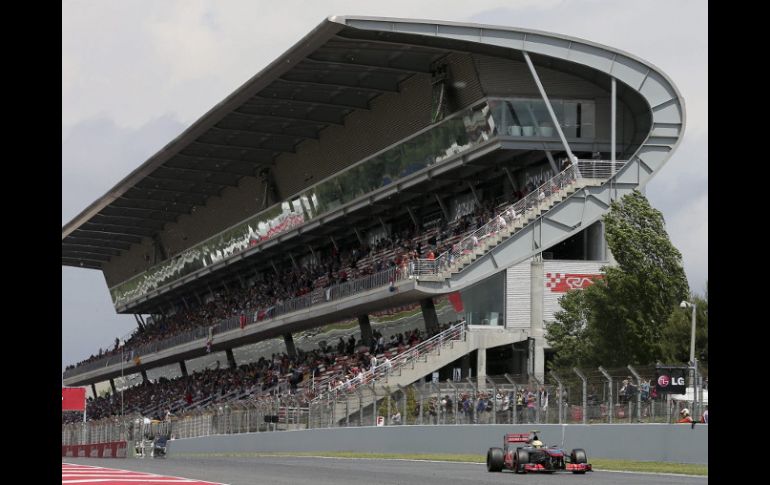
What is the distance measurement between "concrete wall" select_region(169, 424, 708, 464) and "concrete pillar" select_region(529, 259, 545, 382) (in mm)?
8995

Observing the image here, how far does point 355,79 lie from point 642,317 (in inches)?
596

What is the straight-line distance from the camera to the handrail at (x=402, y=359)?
39844 mm

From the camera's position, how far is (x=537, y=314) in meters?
42.7

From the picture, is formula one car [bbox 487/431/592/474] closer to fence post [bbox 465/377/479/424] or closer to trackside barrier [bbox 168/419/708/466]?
trackside barrier [bbox 168/419/708/466]

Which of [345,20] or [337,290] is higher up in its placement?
[345,20]

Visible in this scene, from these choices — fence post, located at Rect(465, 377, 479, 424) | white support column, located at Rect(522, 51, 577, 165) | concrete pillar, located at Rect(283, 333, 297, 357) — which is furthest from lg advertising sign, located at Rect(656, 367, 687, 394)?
concrete pillar, located at Rect(283, 333, 297, 357)

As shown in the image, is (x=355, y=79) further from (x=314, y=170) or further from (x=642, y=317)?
(x=642, y=317)

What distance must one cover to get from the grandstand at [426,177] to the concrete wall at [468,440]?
3.98ft

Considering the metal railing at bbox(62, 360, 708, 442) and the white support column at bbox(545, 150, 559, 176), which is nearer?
the metal railing at bbox(62, 360, 708, 442)

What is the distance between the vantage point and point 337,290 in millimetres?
47781

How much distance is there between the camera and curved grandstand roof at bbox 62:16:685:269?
40.0 meters

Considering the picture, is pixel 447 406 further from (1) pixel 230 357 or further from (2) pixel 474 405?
(1) pixel 230 357
